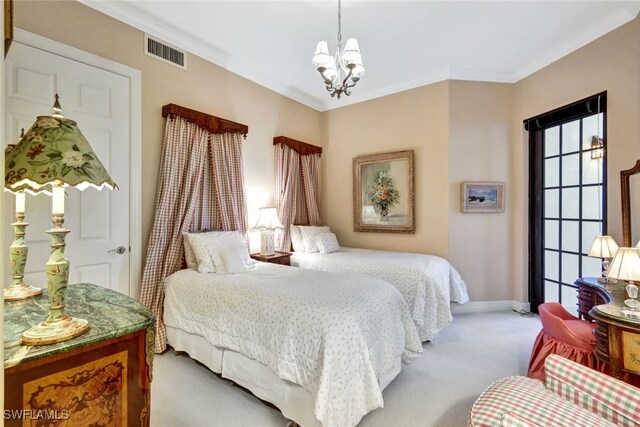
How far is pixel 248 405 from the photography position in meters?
2.15

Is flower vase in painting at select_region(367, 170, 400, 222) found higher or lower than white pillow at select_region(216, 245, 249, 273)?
higher

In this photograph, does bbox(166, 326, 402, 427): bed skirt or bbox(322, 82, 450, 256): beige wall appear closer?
bbox(166, 326, 402, 427): bed skirt

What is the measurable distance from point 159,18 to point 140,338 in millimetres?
3060

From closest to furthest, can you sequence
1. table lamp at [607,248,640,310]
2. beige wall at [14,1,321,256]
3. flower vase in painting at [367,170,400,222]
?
table lamp at [607,248,640,310] < beige wall at [14,1,321,256] < flower vase in painting at [367,170,400,222]

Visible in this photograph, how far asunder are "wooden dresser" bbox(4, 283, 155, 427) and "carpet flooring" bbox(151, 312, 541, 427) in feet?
3.38

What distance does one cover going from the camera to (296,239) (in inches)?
174

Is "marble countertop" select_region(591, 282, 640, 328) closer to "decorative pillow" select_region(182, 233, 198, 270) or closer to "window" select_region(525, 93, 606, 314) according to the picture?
"window" select_region(525, 93, 606, 314)

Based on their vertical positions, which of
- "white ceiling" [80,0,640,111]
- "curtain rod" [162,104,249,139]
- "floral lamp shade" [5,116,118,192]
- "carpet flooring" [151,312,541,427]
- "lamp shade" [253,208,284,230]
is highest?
"white ceiling" [80,0,640,111]

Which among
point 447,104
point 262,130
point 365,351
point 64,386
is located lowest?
point 365,351

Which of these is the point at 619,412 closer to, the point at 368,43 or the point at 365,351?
the point at 365,351

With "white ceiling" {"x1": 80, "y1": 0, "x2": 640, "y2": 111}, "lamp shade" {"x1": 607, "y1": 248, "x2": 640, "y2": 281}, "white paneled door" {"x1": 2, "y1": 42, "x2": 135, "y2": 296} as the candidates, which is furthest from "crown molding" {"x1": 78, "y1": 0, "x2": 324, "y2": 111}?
"lamp shade" {"x1": 607, "y1": 248, "x2": 640, "y2": 281}

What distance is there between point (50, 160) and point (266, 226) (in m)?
2.75

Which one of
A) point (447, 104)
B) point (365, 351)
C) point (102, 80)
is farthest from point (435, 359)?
point (102, 80)

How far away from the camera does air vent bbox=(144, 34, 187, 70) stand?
2924mm
